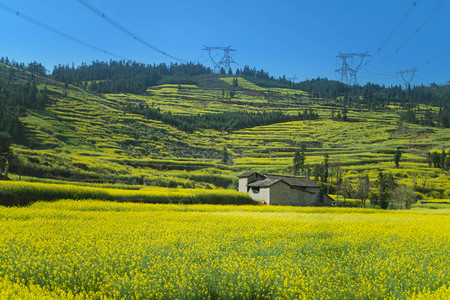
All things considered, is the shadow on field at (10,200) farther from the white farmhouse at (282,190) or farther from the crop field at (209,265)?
the white farmhouse at (282,190)

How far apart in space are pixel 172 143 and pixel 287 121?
75.6 meters

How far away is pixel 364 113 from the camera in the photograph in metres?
193

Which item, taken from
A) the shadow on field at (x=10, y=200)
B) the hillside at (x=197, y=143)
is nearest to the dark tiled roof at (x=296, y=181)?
the hillside at (x=197, y=143)

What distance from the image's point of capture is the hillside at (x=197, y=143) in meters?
69.7

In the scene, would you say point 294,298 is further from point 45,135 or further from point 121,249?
point 45,135

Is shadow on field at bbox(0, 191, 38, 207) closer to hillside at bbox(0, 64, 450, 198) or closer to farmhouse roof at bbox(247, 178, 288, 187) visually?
hillside at bbox(0, 64, 450, 198)

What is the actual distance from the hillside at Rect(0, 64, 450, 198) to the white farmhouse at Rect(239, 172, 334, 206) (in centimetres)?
1547

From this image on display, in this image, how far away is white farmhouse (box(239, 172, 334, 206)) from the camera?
51.1 metres

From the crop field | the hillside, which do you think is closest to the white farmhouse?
the hillside

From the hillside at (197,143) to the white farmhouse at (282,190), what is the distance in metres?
15.5

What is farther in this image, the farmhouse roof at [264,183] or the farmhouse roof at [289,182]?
the farmhouse roof at [289,182]

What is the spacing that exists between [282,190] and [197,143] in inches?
2957

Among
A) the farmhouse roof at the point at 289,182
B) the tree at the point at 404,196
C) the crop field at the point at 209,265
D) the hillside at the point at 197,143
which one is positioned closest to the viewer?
the crop field at the point at 209,265

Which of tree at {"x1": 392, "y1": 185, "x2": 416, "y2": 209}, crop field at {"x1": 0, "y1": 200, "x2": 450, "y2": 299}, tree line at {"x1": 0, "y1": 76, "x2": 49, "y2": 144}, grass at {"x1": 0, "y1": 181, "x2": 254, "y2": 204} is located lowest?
tree at {"x1": 392, "y1": 185, "x2": 416, "y2": 209}
